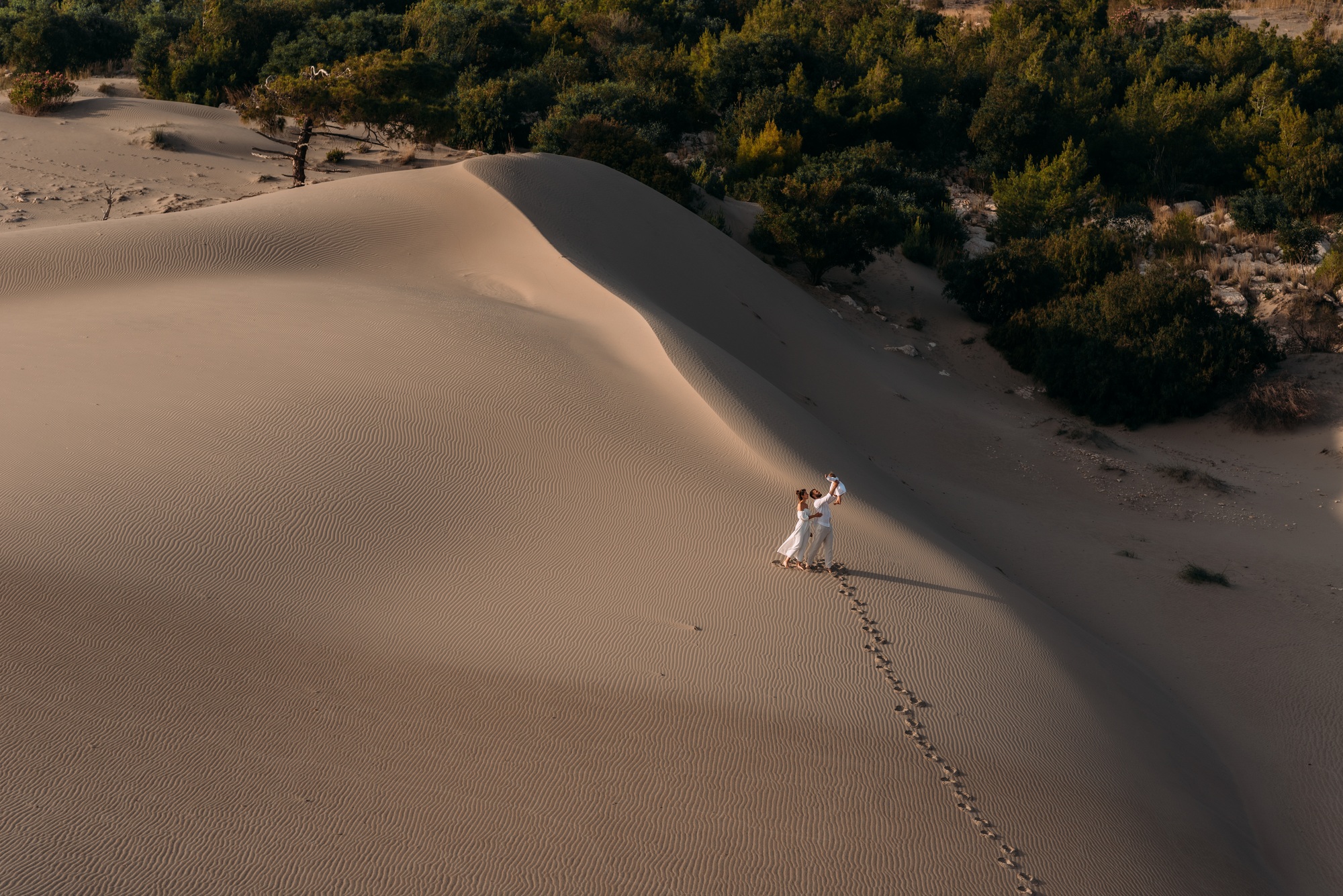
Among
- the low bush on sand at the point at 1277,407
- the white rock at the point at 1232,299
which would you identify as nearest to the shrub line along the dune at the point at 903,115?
the low bush on sand at the point at 1277,407

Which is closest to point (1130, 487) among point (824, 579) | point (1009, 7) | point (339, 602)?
point (824, 579)

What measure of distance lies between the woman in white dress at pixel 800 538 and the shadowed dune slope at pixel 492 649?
29cm

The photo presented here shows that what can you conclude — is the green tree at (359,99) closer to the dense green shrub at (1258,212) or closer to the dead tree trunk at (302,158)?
the dead tree trunk at (302,158)

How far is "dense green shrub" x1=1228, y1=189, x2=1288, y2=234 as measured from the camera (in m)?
26.5

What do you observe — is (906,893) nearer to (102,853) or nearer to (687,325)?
(102,853)

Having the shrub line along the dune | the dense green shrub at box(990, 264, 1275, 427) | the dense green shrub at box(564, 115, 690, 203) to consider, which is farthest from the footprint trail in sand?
the dense green shrub at box(564, 115, 690, 203)

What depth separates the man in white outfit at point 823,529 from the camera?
8742 millimetres

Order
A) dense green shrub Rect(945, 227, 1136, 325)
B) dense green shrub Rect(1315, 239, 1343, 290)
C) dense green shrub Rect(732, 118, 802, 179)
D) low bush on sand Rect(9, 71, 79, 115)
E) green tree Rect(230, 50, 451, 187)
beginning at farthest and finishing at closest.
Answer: dense green shrub Rect(732, 118, 802, 179), low bush on sand Rect(9, 71, 79, 115), dense green shrub Rect(1315, 239, 1343, 290), dense green shrub Rect(945, 227, 1136, 325), green tree Rect(230, 50, 451, 187)

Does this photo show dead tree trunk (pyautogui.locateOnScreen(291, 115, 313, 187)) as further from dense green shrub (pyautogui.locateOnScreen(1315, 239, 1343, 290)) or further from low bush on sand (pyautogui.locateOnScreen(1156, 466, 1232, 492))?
dense green shrub (pyautogui.locateOnScreen(1315, 239, 1343, 290))

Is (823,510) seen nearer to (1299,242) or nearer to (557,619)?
(557,619)

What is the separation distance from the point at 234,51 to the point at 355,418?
84.7 feet

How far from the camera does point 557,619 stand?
766cm

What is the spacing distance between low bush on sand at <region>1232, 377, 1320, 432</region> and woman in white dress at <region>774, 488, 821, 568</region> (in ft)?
42.0

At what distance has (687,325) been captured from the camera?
1605 cm
